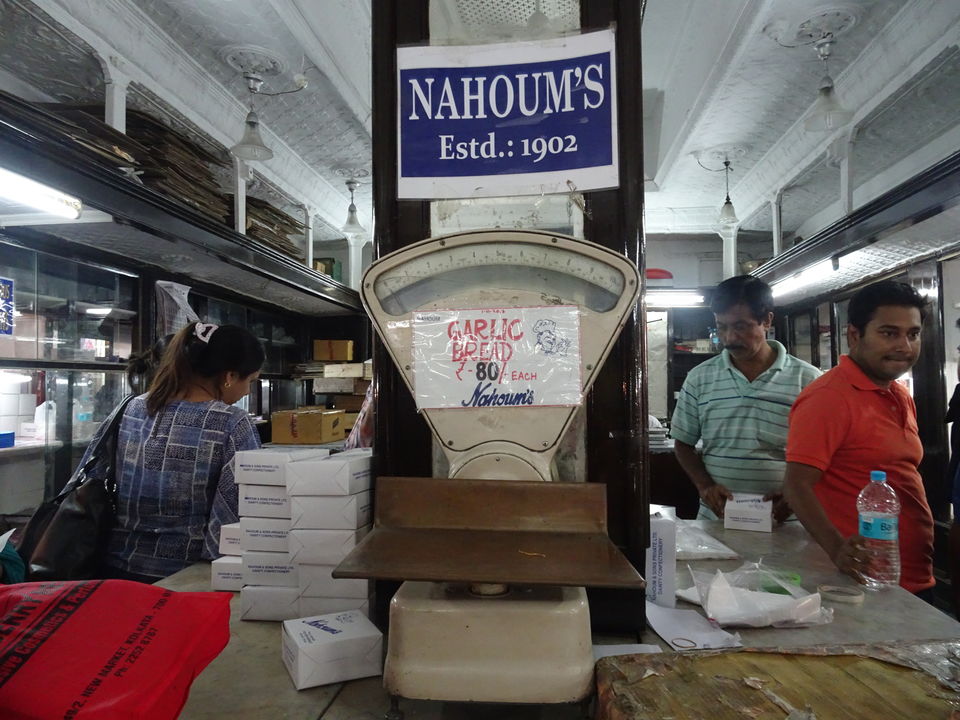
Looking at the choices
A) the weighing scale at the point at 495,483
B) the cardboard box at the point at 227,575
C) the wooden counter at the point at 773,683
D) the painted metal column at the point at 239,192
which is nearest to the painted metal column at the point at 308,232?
the painted metal column at the point at 239,192

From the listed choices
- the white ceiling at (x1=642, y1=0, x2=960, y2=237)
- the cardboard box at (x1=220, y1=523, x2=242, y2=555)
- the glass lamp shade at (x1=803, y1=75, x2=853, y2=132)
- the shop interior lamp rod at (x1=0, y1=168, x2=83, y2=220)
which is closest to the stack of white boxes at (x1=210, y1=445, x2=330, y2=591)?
the cardboard box at (x1=220, y1=523, x2=242, y2=555)

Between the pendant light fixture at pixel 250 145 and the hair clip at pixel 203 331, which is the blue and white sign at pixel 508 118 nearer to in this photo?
the hair clip at pixel 203 331

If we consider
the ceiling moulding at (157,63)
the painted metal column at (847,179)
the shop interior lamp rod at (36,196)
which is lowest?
the shop interior lamp rod at (36,196)

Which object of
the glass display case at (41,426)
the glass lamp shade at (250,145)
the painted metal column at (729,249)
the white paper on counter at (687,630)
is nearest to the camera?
the white paper on counter at (687,630)

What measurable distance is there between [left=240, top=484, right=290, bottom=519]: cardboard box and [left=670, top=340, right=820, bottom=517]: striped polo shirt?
5.45 ft

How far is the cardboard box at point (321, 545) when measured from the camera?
0.94 meters

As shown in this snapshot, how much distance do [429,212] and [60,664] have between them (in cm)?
79

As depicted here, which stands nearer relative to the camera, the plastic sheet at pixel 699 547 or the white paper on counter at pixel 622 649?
the white paper on counter at pixel 622 649

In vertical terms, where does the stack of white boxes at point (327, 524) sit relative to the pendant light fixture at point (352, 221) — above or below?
below

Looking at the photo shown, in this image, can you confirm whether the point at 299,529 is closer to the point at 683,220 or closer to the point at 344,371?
the point at 344,371

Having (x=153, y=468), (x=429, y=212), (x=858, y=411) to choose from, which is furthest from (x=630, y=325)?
(x=153, y=468)

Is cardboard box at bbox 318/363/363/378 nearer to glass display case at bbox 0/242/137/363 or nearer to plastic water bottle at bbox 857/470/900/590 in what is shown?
glass display case at bbox 0/242/137/363

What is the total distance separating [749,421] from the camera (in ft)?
7.04

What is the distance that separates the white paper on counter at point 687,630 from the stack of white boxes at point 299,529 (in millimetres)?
481
